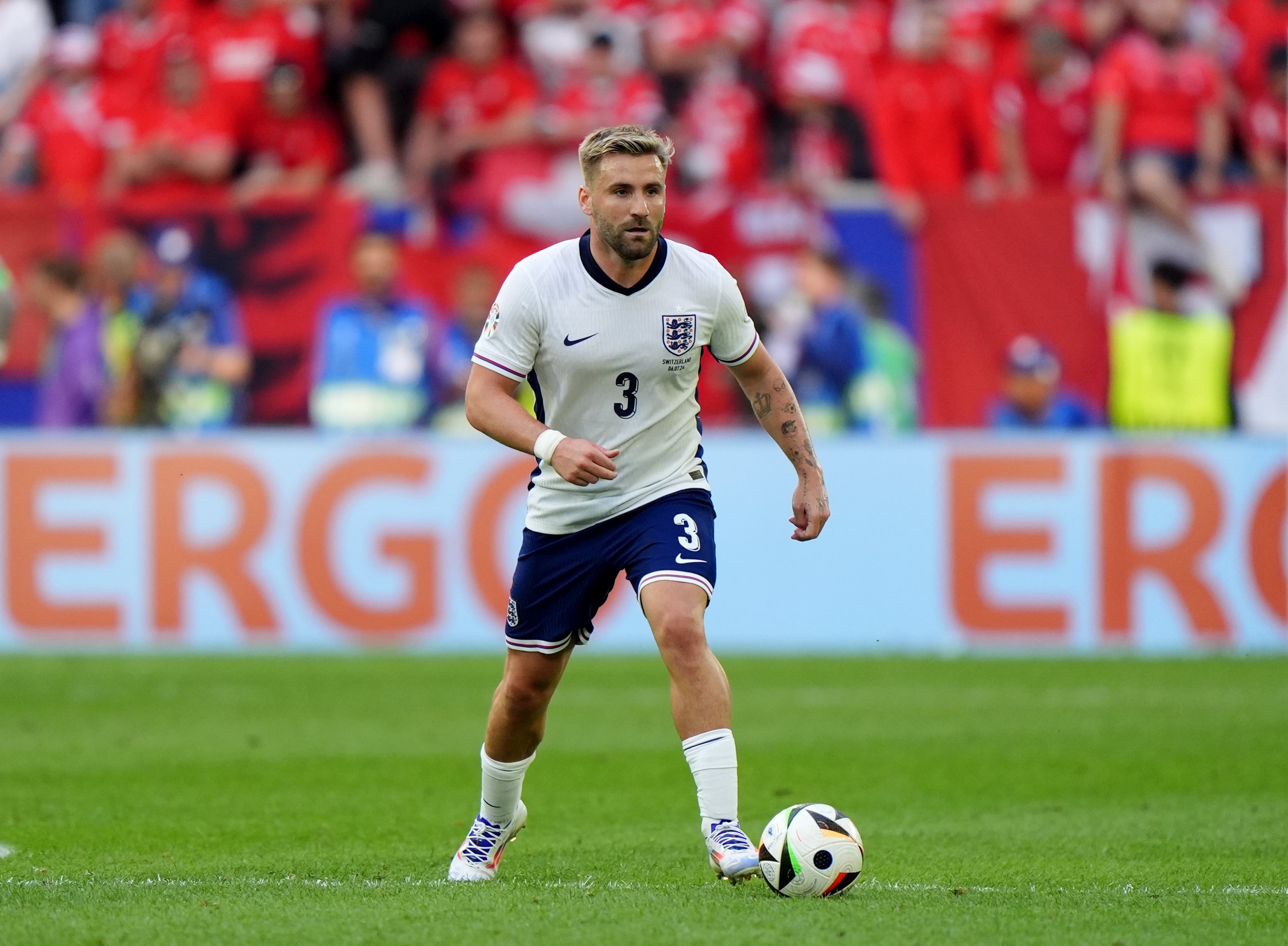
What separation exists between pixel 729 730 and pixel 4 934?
2.05m

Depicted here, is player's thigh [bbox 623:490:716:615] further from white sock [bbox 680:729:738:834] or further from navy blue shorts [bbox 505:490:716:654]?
white sock [bbox 680:729:738:834]

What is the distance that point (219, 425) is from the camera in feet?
50.9

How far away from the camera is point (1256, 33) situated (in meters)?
17.5

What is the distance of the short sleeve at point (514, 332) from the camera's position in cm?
617

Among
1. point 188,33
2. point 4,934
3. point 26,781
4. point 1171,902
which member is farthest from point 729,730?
point 188,33

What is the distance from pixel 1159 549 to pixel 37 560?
790 cm

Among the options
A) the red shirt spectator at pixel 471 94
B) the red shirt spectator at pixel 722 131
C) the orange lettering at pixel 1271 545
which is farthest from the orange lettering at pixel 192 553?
the orange lettering at pixel 1271 545

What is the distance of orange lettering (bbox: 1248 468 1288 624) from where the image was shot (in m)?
13.9

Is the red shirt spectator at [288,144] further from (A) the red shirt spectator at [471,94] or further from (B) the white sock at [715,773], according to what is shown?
(B) the white sock at [715,773]

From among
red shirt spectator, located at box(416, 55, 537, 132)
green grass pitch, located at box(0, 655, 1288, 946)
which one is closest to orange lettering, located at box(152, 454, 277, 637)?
green grass pitch, located at box(0, 655, 1288, 946)

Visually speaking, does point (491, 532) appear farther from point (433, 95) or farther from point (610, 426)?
point (610, 426)

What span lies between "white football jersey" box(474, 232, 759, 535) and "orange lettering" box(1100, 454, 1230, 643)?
26.9 ft

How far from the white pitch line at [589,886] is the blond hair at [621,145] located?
7.13ft

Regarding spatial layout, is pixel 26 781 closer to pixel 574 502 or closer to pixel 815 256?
pixel 574 502
